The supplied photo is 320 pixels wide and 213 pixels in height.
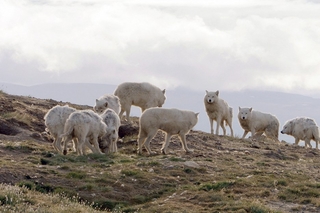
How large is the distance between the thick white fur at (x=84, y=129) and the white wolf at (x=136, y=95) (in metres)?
6.71

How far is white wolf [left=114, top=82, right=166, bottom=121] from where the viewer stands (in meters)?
26.6

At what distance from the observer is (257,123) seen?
31.8m

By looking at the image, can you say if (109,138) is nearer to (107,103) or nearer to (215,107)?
(107,103)

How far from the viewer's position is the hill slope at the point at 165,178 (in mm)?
14242

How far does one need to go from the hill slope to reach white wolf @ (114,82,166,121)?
15.2 feet

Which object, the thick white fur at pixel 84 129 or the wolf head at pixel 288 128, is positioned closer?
the thick white fur at pixel 84 129

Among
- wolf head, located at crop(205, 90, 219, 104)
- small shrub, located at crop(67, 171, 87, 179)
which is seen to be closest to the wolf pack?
wolf head, located at crop(205, 90, 219, 104)

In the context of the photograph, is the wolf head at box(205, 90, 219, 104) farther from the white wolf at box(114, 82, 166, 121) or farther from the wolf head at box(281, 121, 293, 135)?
the wolf head at box(281, 121, 293, 135)

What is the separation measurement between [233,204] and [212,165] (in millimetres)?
4324

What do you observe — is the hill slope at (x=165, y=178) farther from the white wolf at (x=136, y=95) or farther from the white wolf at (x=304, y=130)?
the white wolf at (x=304, y=130)

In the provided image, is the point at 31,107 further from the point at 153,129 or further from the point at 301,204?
the point at 301,204

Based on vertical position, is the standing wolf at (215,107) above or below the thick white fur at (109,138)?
above

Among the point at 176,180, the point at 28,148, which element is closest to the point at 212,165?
the point at 176,180

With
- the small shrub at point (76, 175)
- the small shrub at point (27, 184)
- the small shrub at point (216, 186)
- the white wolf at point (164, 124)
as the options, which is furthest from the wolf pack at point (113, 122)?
the small shrub at point (216, 186)
